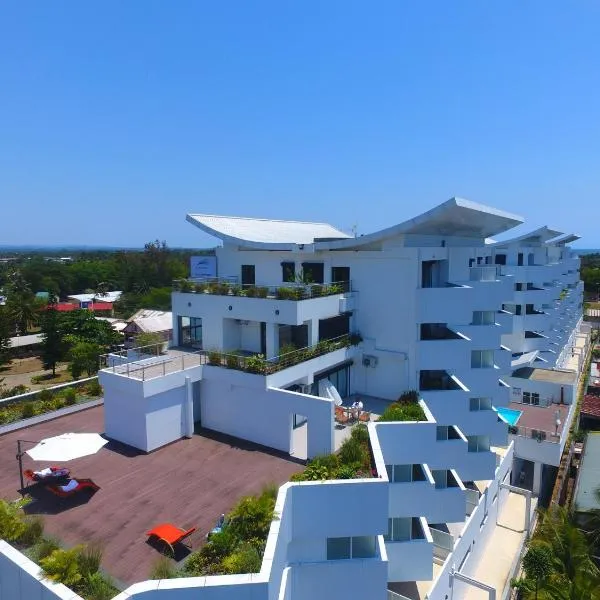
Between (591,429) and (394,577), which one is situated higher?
(394,577)

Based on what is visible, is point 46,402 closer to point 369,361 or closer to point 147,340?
point 147,340

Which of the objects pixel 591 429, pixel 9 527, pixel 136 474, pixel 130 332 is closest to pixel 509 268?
pixel 591 429

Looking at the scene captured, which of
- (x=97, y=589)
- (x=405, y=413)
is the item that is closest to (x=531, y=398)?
(x=405, y=413)

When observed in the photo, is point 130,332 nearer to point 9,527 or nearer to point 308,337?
point 308,337

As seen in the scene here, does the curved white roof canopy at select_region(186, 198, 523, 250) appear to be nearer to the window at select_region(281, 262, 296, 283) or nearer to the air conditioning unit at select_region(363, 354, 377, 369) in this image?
the window at select_region(281, 262, 296, 283)

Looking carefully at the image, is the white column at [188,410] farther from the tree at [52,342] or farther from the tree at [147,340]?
the tree at [52,342]
